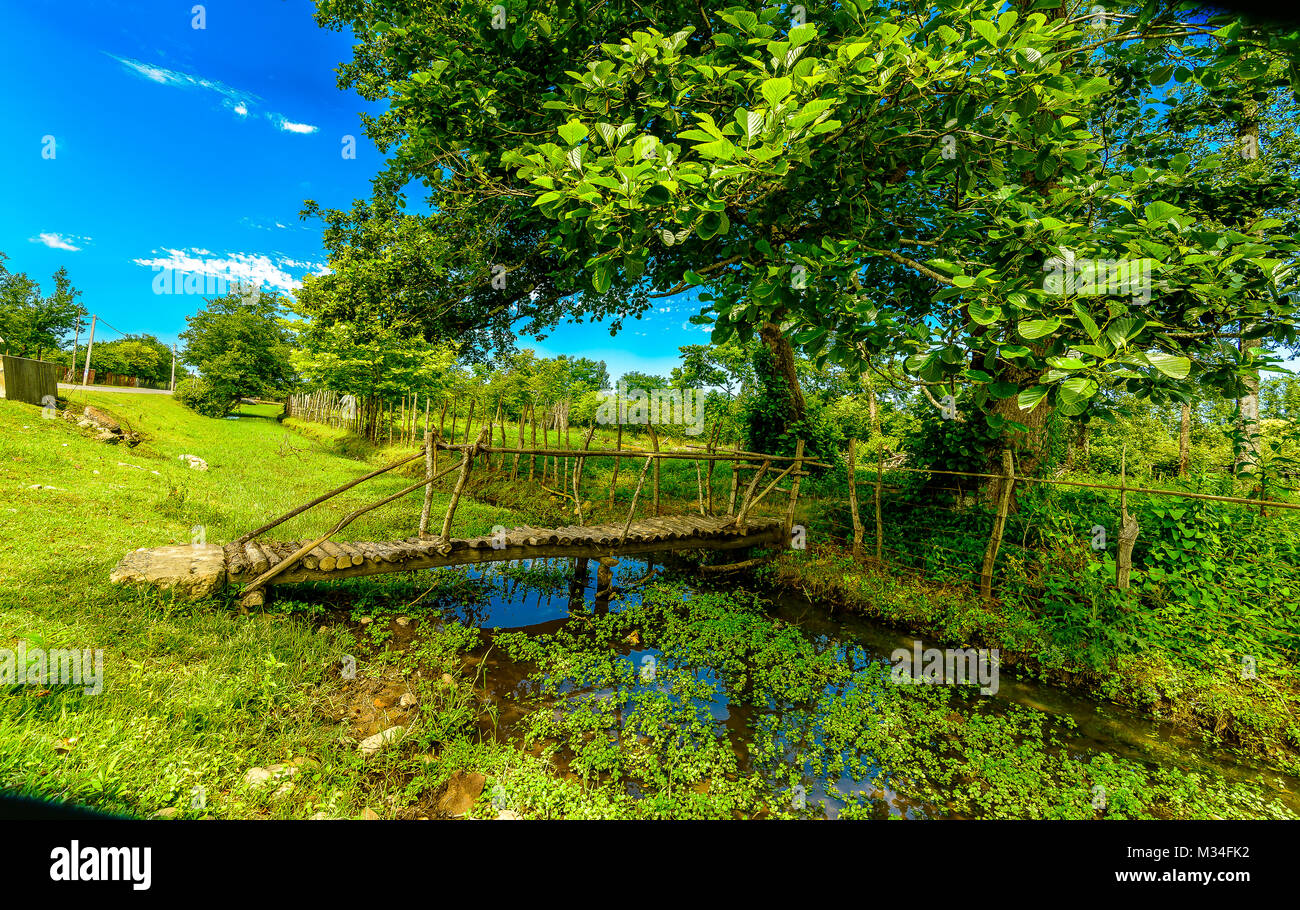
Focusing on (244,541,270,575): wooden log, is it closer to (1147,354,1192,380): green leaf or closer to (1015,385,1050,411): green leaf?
(1015,385,1050,411): green leaf

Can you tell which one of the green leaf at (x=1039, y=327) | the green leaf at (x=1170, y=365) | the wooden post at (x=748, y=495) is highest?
the green leaf at (x=1039, y=327)

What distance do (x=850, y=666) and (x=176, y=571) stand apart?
6.63m

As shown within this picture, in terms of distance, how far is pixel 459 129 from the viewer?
410cm

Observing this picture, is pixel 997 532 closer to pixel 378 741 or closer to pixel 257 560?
pixel 378 741

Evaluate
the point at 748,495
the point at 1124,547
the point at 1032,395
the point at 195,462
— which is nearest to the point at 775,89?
the point at 1032,395

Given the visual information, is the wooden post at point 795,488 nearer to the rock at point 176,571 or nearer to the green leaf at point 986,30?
the green leaf at point 986,30

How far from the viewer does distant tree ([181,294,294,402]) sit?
67.5ft

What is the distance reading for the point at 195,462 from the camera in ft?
31.7

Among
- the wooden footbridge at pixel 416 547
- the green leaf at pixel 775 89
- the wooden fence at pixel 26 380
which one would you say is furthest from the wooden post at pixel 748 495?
the wooden fence at pixel 26 380

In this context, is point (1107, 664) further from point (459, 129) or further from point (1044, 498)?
point (459, 129)

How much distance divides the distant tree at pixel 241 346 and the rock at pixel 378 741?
2382 centimetres

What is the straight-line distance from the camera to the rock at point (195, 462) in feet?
30.9
